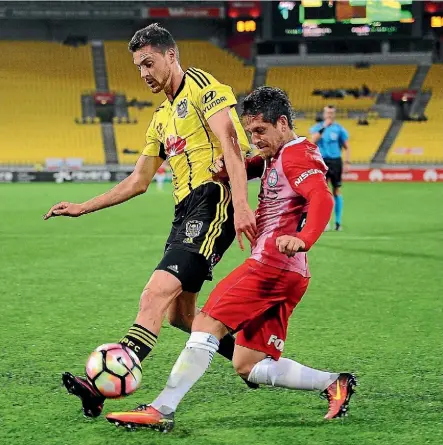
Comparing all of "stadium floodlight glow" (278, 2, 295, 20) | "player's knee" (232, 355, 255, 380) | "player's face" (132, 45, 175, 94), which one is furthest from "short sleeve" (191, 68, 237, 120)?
"stadium floodlight glow" (278, 2, 295, 20)

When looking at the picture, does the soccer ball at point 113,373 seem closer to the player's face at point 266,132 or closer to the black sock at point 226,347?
the black sock at point 226,347

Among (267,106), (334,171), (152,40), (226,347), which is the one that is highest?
(152,40)

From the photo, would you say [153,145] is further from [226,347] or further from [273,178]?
[226,347]

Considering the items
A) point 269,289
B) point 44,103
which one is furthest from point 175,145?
point 44,103

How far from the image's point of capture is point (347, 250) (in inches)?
471

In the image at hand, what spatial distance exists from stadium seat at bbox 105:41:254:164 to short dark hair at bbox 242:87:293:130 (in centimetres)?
3647

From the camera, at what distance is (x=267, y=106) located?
4.19m

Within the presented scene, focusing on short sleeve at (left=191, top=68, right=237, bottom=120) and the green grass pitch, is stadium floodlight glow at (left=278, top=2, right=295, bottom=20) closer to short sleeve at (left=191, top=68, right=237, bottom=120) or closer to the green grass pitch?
the green grass pitch

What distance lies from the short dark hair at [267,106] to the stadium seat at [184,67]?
3647 cm

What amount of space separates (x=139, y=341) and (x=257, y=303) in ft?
1.95

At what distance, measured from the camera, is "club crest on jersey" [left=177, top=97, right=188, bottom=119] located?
4582mm

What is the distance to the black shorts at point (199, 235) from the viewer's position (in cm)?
434

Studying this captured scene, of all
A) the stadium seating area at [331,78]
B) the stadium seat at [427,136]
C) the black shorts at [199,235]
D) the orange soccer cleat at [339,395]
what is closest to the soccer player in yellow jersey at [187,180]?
the black shorts at [199,235]

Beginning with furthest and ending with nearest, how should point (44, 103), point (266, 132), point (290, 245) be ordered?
point (44, 103) → point (266, 132) → point (290, 245)
